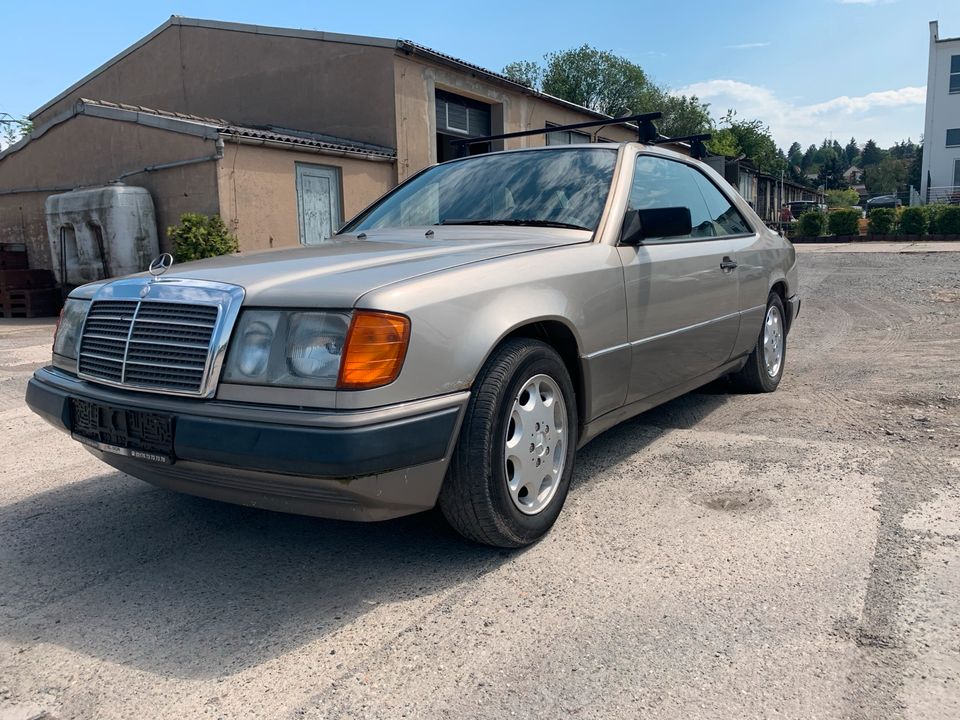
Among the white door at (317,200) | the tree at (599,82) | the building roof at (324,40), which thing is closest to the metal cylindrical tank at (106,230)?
the white door at (317,200)

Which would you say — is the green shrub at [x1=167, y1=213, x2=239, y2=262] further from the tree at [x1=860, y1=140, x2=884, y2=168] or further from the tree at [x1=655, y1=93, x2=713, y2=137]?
the tree at [x1=860, y1=140, x2=884, y2=168]

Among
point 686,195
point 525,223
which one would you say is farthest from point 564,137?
point 525,223

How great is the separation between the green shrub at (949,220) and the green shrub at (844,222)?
290 cm

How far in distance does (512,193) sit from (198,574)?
7.43 feet

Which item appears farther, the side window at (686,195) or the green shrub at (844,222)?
the green shrub at (844,222)

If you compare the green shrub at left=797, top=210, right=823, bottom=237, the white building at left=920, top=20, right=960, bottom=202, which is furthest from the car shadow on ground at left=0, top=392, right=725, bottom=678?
the white building at left=920, top=20, right=960, bottom=202

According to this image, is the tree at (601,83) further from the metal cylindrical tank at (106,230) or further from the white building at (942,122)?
the metal cylindrical tank at (106,230)

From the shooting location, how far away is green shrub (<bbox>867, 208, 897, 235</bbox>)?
957 inches

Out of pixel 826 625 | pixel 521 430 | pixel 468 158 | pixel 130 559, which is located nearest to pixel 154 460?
pixel 130 559

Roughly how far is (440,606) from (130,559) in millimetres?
1305

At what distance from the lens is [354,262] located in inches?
116

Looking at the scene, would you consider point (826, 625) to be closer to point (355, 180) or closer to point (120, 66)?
point (355, 180)

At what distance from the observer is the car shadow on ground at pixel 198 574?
2.43 meters

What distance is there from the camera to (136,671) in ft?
7.42
